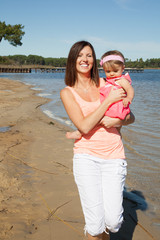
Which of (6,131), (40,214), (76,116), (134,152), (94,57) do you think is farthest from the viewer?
(6,131)

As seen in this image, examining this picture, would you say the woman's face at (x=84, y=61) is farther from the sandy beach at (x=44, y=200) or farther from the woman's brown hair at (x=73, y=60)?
the sandy beach at (x=44, y=200)

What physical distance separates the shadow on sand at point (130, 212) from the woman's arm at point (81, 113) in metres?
1.55

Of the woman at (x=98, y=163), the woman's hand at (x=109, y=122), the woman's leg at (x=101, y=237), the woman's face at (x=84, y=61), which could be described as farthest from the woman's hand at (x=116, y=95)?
the woman's leg at (x=101, y=237)

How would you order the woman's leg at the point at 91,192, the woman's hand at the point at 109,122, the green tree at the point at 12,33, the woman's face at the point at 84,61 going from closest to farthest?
1. the woman's leg at the point at 91,192
2. the woman's hand at the point at 109,122
3. the woman's face at the point at 84,61
4. the green tree at the point at 12,33

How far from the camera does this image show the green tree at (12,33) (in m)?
45.8

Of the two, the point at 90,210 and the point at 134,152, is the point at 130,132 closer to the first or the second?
the point at 134,152

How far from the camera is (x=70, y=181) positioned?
4.41 meters

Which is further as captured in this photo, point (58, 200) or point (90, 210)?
point (58, 200)

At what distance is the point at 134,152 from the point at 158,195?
2.14 metres

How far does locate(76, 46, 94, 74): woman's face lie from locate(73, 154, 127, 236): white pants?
891mm

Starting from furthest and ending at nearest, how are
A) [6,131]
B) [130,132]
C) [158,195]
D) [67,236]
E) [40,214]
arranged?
[130,132] → [6,131] → [158,195] → [40,214] → [67,236]

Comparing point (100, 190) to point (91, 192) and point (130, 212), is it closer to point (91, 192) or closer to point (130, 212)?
point (91, 192)

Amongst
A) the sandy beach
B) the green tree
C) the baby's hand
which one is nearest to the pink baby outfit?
the baby's hand

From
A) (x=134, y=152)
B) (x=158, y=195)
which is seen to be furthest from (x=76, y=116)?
(x=134, y=152)
